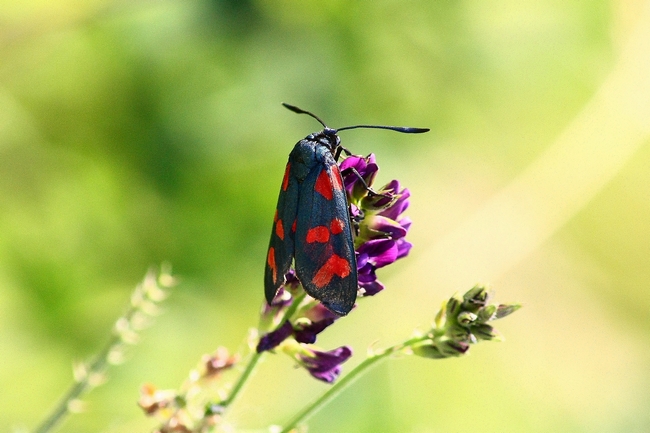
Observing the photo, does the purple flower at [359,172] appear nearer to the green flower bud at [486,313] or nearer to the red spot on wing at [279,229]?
the red spot on wing at [279,229]

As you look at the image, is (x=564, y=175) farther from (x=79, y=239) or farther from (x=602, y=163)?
(x=79, y=239)

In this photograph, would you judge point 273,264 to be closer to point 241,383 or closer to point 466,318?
point 241,383

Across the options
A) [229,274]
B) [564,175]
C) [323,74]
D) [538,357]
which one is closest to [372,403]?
[229,274]

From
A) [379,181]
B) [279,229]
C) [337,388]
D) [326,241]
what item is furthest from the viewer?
[379,181]

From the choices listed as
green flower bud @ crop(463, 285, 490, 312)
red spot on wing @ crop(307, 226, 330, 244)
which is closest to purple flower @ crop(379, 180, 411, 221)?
red spot on wing @ crop(307, 226, 330, 244)

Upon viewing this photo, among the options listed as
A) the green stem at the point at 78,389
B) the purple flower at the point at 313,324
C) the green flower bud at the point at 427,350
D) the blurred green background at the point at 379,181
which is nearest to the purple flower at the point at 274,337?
the purple flower at the point at 313,324

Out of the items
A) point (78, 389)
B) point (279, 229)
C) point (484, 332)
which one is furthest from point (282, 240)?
point (78, 389)
